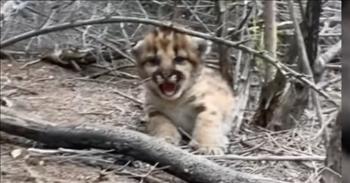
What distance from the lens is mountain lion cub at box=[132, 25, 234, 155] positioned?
44.7 inches

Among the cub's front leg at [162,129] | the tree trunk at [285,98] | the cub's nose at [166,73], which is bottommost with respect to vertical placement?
the cub's front leg at [162,129]

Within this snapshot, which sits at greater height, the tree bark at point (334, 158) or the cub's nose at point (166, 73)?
the cub's nose at point (166, 73)

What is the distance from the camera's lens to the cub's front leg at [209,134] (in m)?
1.16

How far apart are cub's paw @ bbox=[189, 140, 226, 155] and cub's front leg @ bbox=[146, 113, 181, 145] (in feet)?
0.13

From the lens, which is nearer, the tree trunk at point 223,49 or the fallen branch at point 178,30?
the fallen branch at point 178,30

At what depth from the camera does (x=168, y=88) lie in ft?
3.79

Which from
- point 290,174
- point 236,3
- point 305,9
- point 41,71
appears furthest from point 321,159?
point 41,71

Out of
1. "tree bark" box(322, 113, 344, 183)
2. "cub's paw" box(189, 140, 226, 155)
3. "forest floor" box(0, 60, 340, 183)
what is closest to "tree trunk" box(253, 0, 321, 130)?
"forest floor" box(0, 60, 340, 183)

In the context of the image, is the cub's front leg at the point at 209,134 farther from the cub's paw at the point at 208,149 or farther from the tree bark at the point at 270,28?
the tree bark at the point at 270,28

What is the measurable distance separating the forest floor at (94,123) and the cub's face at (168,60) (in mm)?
Result: 66

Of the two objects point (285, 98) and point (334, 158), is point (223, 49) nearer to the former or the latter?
point (285, 98)

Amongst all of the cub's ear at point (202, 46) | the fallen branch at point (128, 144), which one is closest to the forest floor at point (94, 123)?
the fallen branch at point (128, 144)

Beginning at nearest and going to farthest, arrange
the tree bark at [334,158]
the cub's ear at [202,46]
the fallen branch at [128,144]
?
the tree bark at [334,158]
the fallen branch at [128,144]
the cub's ear at [202,46]

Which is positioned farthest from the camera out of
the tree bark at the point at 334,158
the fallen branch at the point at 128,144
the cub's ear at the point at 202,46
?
the cub's ear at the point at 202,46
